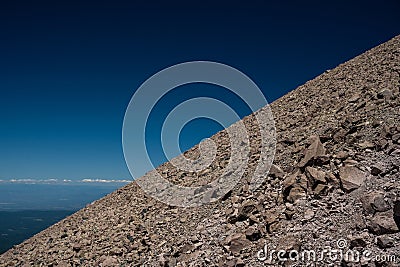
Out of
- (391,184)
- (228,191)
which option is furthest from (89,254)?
(391,184)

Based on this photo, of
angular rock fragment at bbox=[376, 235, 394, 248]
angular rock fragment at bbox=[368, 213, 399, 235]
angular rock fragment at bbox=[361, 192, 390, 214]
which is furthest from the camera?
angular rock fragment at bbox=[361, 192, 390, 214]

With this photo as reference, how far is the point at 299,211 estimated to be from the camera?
33.4 ft

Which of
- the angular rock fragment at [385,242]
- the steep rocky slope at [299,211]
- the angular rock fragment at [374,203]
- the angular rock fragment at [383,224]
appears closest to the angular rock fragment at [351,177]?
the steep rocky slope at [299,211]

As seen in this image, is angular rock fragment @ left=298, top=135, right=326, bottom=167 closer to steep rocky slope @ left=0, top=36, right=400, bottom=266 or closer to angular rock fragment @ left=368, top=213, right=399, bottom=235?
steep rocky slope @ left=0, top=36, right=400, bottom=266

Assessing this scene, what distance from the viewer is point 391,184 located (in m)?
9.34

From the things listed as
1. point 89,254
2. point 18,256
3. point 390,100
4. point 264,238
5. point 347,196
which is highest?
point 390,100

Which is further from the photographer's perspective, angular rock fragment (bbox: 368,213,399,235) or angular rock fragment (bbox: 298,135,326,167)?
angular rock fragment (bbox: 298,135,326,167)

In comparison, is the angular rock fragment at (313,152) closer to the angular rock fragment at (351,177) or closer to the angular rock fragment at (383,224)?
the angular rock fragment at (351,177)

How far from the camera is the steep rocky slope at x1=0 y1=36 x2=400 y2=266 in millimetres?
8914

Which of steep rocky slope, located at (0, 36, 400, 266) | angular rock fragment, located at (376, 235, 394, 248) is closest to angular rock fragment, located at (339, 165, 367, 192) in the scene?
steep rocky slope, located at (0, 36, 400, 266)

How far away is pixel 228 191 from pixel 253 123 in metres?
9.87

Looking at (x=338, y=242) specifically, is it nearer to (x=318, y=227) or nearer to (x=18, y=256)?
(x=318, y=227)

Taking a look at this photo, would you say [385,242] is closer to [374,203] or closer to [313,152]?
[374,203]

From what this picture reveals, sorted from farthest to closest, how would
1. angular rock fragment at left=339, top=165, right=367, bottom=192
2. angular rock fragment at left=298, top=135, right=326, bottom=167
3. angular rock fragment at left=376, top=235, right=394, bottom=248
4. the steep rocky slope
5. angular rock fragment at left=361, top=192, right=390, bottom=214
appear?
angular rock fragment at left=298, top=135, right=326, bottom=167 → angular rock fragment at left=339, top=165, right=367, bottom=192 → the steep rocky slope → angular rock fragment at left=361, top=192, right=390, bottom=214 → angular rock fragment at left=376, top=235, right=394, bottom=248
